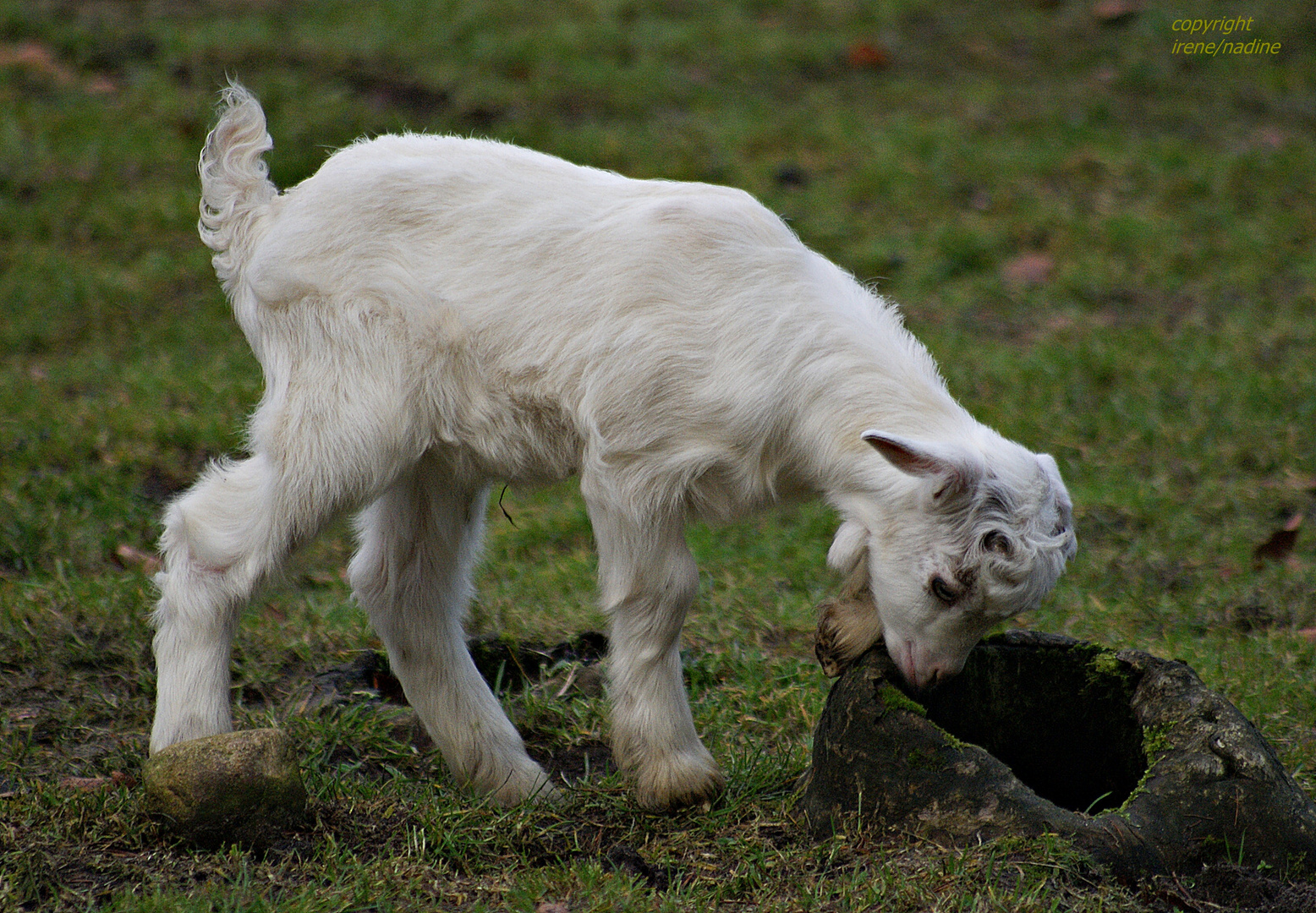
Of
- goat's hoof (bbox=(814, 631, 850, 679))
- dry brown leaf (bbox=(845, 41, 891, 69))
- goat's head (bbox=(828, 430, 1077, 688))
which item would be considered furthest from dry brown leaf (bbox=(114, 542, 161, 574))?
dry brown leaf (bbox=(845, 41, 891, 69))

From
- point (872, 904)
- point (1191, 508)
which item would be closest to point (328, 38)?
point (1191, 508)

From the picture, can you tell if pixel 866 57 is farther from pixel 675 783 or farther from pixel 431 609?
pixel 675 783

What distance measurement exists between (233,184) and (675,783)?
2.37 m

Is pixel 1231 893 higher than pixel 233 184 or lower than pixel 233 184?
lower

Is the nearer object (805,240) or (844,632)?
(844,632)

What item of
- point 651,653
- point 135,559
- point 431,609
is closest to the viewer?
point 651,653

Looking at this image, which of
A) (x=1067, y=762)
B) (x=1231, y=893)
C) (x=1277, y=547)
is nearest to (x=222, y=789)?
(x=1067, y=762)

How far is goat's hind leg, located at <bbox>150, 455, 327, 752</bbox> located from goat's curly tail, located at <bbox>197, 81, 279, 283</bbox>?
2.57ft

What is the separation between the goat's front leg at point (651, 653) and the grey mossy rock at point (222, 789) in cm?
98

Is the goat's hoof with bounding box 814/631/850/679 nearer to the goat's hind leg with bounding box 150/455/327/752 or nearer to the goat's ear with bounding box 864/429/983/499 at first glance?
the goat's ear with bounding box 864/429/983/499

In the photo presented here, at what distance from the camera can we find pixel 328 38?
10.5m

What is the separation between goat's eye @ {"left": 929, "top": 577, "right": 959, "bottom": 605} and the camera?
3748 millimetres

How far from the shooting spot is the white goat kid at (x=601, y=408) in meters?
3.94

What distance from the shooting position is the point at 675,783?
402 centimetres
